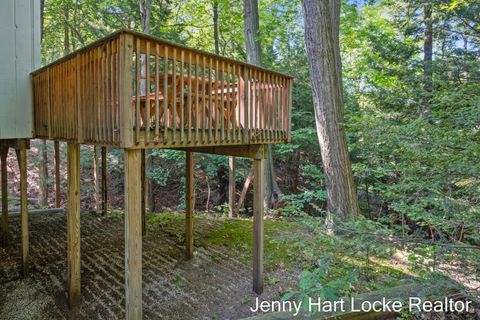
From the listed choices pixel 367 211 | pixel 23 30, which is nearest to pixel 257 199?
pixel 23 30

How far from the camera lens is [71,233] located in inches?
165

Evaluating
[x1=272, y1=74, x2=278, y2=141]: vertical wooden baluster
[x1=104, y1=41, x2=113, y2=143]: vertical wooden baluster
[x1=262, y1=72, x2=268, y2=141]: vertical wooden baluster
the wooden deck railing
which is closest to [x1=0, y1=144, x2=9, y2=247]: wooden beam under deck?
the wooden deck railing

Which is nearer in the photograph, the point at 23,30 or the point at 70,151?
the point at 70,151

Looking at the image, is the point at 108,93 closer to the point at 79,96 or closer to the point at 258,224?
the point at 79,96

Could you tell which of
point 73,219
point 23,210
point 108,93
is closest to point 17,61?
point 23,210

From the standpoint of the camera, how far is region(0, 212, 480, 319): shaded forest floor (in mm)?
4082

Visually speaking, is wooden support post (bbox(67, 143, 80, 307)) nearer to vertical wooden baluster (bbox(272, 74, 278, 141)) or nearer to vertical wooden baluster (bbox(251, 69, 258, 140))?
vertical wooden baluster (bbox(251, 69, 258, 140))

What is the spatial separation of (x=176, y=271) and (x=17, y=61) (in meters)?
4.17

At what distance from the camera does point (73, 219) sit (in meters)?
4.18

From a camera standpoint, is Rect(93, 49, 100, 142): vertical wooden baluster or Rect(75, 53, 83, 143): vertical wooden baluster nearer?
Rect(93, 49, 100, 142): vertical wooden baluster

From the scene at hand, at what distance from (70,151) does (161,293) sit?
7.79 ft

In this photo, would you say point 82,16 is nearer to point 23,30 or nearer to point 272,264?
point 23,30

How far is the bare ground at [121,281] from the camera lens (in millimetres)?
4156

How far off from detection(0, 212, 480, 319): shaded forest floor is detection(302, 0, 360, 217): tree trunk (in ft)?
3.52
